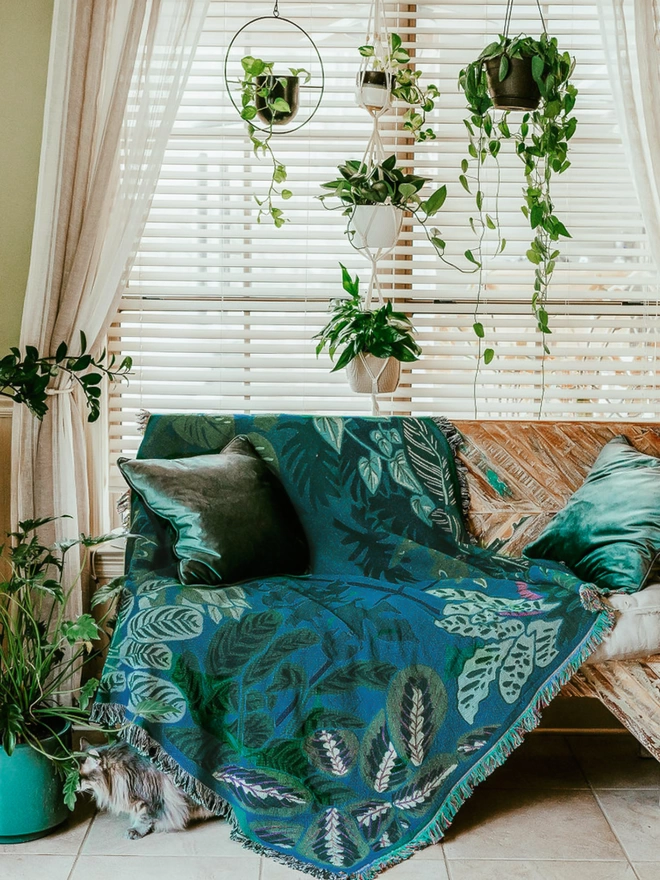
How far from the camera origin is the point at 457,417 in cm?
326

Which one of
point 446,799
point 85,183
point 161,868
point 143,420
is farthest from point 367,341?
point 161,868

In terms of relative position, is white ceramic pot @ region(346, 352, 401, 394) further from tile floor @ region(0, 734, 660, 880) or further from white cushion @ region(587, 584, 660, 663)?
tile floor @ region(0, 734, 660, 880)

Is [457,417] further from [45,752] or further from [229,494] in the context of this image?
[45,752]

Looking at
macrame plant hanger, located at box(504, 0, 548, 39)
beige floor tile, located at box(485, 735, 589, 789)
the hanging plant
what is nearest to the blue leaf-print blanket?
beige floor tile, located at box(485, 735, 589, 789)

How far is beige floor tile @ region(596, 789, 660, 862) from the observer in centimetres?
211

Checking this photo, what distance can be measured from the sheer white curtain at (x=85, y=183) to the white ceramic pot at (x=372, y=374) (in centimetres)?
79

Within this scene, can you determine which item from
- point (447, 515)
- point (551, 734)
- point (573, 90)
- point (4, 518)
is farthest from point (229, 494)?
point (573, 90)

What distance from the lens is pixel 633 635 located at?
220 centimetres

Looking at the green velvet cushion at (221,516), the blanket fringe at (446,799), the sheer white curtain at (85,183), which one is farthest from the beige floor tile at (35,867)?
the sheer white curtain at (85,183)

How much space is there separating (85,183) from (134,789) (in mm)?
1756

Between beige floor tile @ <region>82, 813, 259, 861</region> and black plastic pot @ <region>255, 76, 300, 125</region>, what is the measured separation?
202 cm

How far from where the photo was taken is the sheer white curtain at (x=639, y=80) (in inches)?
117

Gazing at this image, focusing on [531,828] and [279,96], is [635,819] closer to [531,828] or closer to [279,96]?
[531,828]

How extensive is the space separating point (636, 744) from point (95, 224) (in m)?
2.23
